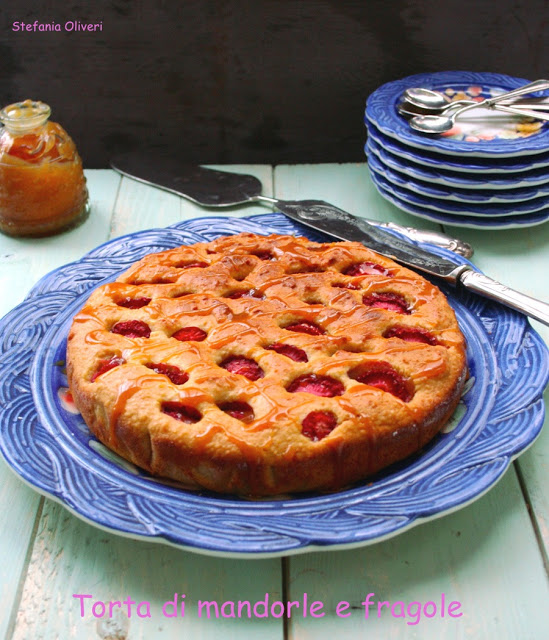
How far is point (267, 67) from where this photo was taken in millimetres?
2369

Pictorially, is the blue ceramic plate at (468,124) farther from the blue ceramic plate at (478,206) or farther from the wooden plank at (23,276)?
the wooden plank at (23,276)

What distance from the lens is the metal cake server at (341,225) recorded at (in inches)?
61.4

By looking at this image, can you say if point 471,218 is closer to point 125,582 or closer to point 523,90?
point 523,90

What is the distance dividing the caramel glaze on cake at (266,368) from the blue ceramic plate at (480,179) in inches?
18.2

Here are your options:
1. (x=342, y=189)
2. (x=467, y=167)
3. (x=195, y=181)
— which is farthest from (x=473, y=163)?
(x=195, y=181)

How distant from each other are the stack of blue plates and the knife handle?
417 millimetres

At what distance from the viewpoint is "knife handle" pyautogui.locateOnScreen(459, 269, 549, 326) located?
1489mm

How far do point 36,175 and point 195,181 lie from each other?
0.50 meters

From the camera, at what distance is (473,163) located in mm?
1950

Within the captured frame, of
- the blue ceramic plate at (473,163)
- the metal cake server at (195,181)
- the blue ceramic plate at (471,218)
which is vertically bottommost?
the metal cake server at (195,181)

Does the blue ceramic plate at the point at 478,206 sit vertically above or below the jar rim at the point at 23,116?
below

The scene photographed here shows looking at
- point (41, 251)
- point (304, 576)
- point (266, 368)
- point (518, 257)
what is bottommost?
point (41, 251)

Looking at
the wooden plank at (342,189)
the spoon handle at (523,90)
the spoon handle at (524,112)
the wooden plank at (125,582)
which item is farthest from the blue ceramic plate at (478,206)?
the wooden plank at (125,582)

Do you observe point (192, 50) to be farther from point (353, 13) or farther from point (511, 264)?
point (511, 264)
